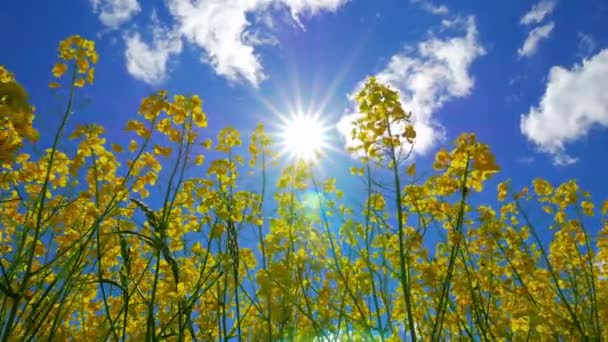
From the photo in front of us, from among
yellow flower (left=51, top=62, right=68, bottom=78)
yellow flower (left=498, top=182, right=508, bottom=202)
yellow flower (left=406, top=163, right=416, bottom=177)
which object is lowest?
yellow flower (left=406, top=163, right=416, bottom=177)

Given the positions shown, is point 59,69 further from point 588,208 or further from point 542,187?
point 588,208

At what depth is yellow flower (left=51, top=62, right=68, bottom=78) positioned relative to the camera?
2.99 metres

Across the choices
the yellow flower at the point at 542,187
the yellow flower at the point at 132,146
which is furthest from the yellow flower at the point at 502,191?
the yellow flower at the point at 132,146

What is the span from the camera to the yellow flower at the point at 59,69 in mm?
2986

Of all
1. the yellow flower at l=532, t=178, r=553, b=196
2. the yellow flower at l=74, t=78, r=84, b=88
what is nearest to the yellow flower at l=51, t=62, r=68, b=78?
the yellow flower at l=74, t=78, r=84, b=88

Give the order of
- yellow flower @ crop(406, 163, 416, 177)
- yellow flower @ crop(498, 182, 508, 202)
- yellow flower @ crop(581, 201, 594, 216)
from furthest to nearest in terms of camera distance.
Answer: yellow flower @ crop(581, 201, 594, 216), yellow flower @ crop(498, 182, 508, 202), yellow flower @ crop(406, 163, 416, 177)

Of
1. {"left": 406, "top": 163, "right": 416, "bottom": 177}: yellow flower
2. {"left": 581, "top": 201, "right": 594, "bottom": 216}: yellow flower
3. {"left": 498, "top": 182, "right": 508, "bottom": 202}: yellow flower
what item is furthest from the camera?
{"left": 581, "top": 201, "right": 594, "bottom": 216}: yellow flower

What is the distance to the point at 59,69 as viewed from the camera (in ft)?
9.82

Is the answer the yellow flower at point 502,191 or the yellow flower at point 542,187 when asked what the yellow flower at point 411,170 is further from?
the yellow flower at point 542,187

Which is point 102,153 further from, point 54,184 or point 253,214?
point 253,214

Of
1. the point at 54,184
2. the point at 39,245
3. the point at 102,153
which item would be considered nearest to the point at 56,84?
the point at 102,153

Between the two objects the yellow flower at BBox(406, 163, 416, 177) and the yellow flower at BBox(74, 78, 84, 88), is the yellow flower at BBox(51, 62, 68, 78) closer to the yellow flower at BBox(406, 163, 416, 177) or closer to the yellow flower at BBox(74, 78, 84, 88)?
the yellow flower at BBox(74, 78, 84, 88)

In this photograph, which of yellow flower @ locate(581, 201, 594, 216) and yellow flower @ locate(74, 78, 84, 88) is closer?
yellow flower @ locate(74, 78, 84, 88)

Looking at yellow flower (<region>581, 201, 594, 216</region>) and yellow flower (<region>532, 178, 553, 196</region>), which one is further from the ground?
yellow flower (<region>532, 178, 553, 196</region>)
